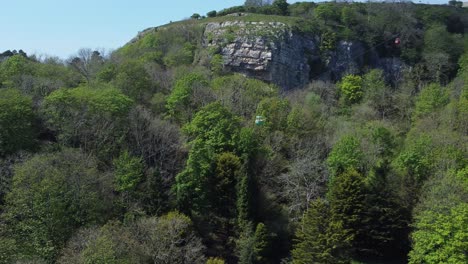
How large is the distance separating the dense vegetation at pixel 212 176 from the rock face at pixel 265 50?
16.1m

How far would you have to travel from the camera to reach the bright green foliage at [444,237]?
3141 cm

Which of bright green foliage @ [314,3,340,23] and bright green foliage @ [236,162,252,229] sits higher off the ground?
bright green foliage @ [314,3,340,23]

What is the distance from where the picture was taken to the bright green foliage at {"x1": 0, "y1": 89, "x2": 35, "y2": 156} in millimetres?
35219

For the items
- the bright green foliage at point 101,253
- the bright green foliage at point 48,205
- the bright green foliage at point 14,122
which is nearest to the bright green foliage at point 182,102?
the bright green foliage at point 14,122

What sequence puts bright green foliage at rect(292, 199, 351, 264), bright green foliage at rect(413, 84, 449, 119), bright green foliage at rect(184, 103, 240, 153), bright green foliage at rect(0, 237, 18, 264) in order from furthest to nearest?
bright green foliage at rect(413, 84, 449, 119) < bright green foliage at rect(184, 103, 240, 153) < bright green foliage at rect(292, 199, 351, 264) < bright green foliage at rect(0, 237, 18, 264)

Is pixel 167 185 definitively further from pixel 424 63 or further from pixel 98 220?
pixel 424 63

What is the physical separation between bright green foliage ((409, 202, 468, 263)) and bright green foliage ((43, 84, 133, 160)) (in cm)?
2304

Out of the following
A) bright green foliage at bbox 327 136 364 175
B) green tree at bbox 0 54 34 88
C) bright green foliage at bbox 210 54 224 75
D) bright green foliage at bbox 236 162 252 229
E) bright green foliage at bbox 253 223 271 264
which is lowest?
bright green foliage at bbox 253 223 271 264

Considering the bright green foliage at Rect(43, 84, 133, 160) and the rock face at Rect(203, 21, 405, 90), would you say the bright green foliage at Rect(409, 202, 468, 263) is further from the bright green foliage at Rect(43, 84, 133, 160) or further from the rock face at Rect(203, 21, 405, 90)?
the rock face at Rect(203, 21, 405, 90)

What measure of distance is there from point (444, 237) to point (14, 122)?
30.9 meters

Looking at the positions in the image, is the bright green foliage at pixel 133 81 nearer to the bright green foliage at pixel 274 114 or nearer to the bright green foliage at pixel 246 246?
the bright green foliage at pixel 274 114

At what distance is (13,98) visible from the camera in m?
36.9

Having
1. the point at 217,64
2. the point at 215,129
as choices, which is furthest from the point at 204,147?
the point at 217,64

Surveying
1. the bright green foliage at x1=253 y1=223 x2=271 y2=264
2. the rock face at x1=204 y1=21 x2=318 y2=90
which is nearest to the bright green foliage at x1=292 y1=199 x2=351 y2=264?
the bright green foliage at x1=253 y1=223 x2=271 y2=264
